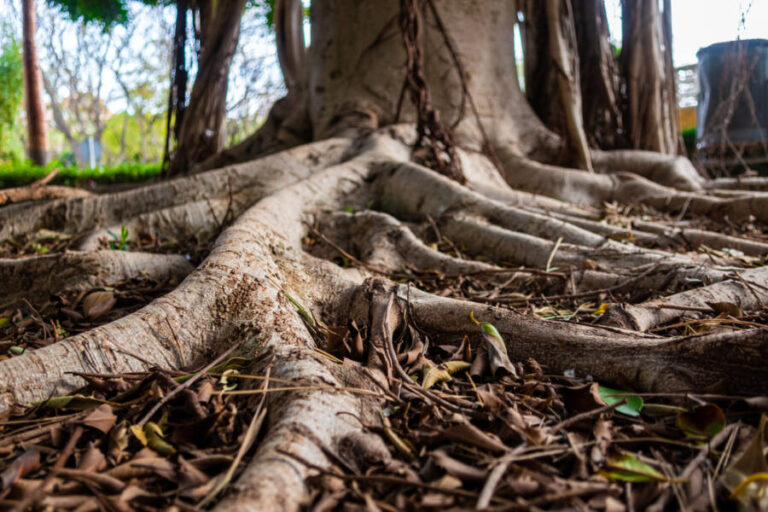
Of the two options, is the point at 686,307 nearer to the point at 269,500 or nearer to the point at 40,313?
the point at 269,500

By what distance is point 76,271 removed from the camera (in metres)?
2.13

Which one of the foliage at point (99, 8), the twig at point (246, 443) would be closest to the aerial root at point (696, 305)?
the twig at point (246, 443)

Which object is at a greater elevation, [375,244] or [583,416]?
[375,244]

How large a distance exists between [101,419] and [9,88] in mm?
26829

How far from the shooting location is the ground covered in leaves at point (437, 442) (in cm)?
86

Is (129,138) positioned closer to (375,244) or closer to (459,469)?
→ (375,244)

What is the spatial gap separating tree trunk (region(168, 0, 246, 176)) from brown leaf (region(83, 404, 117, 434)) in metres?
3.96

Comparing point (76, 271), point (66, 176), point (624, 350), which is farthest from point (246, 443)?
point (66, 176)

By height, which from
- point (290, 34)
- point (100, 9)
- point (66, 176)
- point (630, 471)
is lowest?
point (630, 471)

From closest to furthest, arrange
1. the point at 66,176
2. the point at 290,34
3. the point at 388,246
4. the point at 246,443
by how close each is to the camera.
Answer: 1. the point at 246,443
2. the point at 388,246
3. the point at 290,34
4. the point at 66,176

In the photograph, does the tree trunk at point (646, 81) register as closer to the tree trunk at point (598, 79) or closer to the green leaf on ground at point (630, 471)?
the tree trunk at point (598, 79)

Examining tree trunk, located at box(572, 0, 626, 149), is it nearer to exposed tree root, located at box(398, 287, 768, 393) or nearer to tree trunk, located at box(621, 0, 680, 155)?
tree trunk, located at box(621, 0, 680, 155)

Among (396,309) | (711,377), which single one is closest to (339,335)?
(396,309)

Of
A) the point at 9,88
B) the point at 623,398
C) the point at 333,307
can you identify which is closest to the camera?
the point at 623,398
